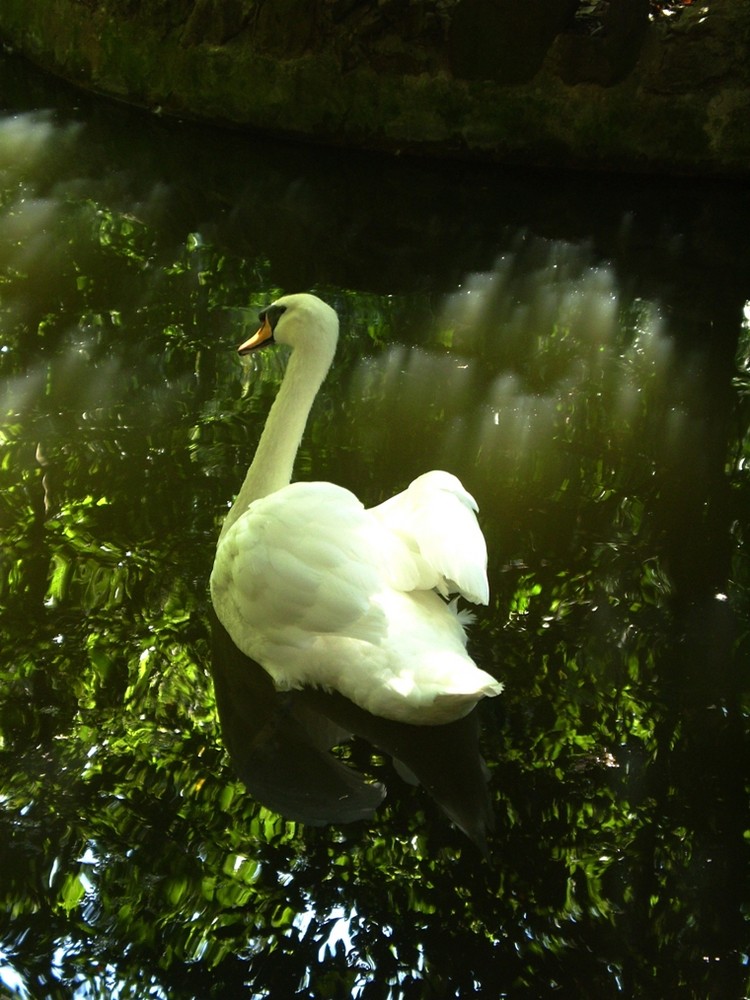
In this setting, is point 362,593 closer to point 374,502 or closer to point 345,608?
point 345,608

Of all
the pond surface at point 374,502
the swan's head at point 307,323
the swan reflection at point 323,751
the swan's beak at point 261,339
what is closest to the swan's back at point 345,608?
the swan reflection at point 323,751

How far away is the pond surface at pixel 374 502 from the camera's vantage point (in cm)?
284

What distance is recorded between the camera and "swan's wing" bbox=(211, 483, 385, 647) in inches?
132

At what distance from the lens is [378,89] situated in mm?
8789

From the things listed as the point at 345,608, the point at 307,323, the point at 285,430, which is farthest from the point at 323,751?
the point at 307,323

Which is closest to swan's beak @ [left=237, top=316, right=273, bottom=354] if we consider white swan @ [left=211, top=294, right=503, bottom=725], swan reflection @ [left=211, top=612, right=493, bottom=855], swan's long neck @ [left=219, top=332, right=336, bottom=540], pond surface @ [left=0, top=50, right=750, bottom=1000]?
swan's long neck @ [left=219, top=332, right=336, bottom=540]

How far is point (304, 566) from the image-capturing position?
342 centimetres

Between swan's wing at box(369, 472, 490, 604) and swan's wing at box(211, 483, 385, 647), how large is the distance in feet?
0.45

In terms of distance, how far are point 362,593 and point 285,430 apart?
1.02m

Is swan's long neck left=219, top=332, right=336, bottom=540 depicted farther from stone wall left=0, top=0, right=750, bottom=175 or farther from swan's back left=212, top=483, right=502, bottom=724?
stone wall left=0, top=0, right=750, bottom=175

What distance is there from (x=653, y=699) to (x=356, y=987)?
1.44 meters

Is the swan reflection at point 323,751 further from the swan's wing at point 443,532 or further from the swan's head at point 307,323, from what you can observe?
the swan's head at point 307,323

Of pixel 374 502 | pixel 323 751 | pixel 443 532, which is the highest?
pixel 443 532

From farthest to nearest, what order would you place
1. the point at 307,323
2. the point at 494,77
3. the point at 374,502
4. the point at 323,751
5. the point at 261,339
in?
the point at 494,77 < the point at 374,502 < the point at 261,339 < the point at 307,323 < the point at 323,751
